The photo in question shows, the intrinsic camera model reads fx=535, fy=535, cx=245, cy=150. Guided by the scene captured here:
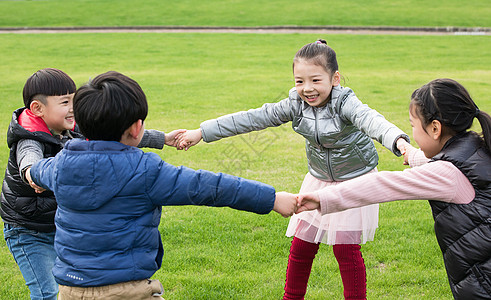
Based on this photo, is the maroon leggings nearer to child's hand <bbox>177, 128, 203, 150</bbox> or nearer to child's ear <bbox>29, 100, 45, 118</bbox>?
child's hand <bbox>177, 128, 203, 150</bbox>

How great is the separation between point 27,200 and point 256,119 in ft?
5.27

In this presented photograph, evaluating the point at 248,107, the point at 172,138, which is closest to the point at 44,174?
the point at 172,138

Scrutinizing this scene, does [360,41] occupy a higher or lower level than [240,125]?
lower

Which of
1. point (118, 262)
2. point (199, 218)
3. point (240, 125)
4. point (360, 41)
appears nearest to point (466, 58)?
point (360, 41)

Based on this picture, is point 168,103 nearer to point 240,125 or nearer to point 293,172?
point 293,172

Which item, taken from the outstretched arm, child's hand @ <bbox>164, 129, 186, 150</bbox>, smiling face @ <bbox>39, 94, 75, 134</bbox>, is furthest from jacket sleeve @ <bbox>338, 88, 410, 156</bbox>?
smiling face @ <bbox>39, 94, 75, 134</bbox>

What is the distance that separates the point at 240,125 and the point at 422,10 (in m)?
31.0

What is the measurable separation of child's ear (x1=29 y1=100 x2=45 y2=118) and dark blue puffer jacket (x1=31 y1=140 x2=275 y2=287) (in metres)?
0.93

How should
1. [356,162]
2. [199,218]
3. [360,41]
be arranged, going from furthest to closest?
1. [360,41]
2. [199,218]
3. [356,162]

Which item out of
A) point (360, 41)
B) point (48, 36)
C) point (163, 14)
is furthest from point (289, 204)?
point (163, 14)

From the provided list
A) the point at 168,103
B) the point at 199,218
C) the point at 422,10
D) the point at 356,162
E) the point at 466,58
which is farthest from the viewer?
the point at 422,10

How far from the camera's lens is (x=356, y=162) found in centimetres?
369

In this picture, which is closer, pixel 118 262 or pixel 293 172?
pixel 118 262

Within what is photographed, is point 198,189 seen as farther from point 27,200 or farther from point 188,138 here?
point 188,138
